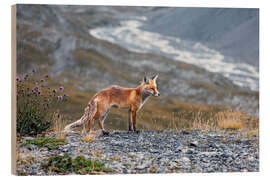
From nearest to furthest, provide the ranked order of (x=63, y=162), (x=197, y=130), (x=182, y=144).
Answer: (x=63, y=162) → (x=182, y=144) → (x=197, y=130)

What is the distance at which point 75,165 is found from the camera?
9664 mm

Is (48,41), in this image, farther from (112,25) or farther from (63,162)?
(63,162)

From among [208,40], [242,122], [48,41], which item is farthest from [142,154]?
[48,41]

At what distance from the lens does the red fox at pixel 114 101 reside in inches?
438

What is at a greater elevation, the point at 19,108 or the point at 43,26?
the point at 43,26

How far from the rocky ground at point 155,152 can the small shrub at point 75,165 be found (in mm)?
181

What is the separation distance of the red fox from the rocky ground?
50 cm

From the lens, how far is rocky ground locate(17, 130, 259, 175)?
A: 9.85 meters

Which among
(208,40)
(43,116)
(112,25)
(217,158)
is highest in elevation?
(112,25)

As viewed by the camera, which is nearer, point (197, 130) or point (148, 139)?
point (148, 139)

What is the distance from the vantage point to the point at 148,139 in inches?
448

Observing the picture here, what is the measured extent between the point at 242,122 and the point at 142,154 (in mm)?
4608

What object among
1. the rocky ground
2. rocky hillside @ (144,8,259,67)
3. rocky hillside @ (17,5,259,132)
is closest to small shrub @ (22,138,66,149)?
the rocky ground

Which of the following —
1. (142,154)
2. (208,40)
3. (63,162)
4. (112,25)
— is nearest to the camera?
(63,162)
